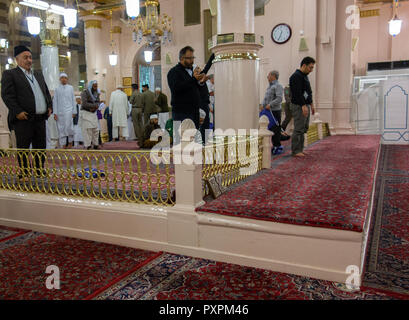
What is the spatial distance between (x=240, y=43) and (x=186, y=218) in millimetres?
1965

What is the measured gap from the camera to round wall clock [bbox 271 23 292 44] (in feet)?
27.9

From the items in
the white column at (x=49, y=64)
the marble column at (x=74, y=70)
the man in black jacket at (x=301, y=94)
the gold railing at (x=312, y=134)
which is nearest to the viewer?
the man in black jacket at (x=301, y=94)

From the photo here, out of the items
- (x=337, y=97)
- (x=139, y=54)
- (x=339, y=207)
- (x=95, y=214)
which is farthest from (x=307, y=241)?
(x=139, y=54)

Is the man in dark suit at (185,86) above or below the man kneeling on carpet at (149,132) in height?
above

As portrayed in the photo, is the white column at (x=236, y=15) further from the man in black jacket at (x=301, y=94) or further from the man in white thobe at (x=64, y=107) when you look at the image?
the man in white thobe at (x=64, y=107)

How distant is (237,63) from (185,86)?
0.61 meters

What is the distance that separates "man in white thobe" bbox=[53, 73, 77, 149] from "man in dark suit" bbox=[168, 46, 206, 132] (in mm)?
3820

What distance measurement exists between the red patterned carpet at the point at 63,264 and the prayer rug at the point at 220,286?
15 cm

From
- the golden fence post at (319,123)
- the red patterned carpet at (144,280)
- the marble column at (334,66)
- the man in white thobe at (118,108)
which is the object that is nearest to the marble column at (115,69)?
the man in white thobe at (118,108)

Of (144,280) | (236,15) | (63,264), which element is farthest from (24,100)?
(144,280)

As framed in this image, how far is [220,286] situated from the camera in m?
1.96

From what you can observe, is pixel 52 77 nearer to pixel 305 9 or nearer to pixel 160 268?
pixel 305 9

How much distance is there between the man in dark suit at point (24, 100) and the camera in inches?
135

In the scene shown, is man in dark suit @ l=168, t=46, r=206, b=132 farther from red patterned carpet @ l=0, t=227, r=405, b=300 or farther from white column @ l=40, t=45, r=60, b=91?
white column @ l=40, t=45, r=60, b=91
